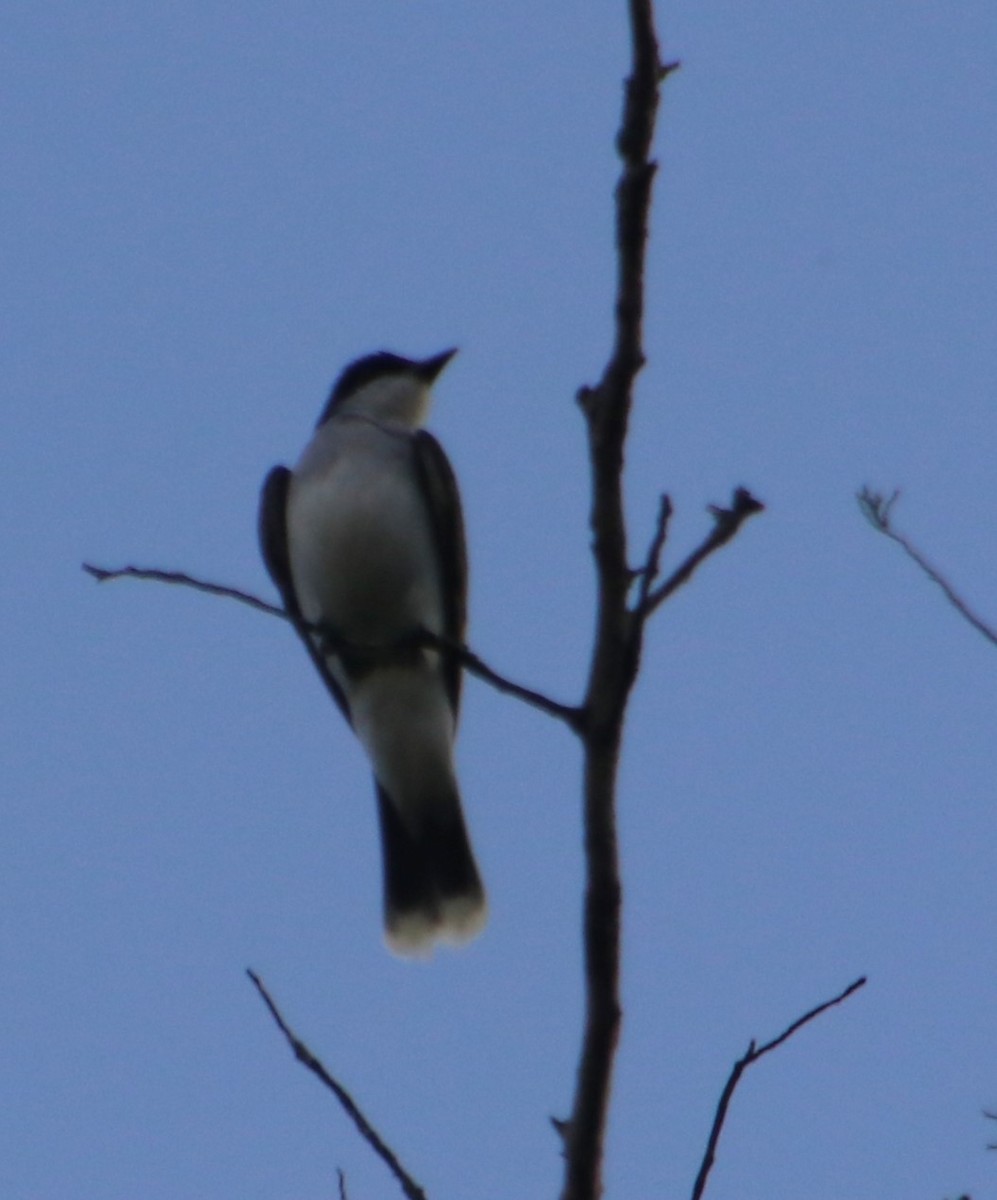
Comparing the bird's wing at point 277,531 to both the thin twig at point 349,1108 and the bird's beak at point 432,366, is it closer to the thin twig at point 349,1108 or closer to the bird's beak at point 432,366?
the bird's beak at point 432,366

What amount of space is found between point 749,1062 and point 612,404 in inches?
36.5

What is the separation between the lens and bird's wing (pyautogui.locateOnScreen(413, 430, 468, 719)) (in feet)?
20.8

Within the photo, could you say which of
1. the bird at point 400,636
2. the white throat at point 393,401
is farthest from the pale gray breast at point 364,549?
the white throat at point 393,401

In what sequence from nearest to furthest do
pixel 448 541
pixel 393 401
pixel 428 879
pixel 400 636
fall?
1. pixel 428 879
2. pixel 400 636
3. pixel 448 541
4. pixel 393 401

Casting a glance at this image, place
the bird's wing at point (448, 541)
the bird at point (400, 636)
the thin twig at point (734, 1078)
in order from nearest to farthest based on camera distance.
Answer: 1. the thin twig at point (734, 1078)
2. the bird at point (400, 636)
3. the bird's wing at point (448, 541)

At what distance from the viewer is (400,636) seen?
6137 mm

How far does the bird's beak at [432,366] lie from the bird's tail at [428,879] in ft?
6.60

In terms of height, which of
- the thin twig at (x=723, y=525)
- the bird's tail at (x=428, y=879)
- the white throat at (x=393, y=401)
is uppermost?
the white throat at (x=393, y=401)

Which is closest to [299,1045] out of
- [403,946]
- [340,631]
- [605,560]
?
[605,560]

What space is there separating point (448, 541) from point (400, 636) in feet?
1.30

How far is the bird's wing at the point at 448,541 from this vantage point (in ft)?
20.8

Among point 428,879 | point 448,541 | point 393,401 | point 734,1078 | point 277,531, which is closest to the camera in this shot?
point 734,1078

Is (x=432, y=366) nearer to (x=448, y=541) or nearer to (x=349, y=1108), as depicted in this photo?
(x=448, y=541)

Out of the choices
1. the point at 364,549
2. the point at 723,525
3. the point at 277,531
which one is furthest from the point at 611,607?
the point at 277,531
